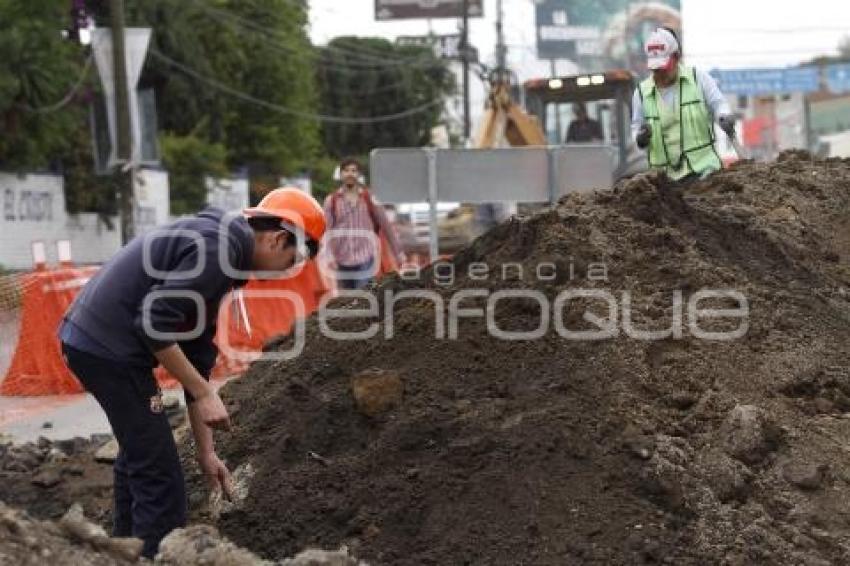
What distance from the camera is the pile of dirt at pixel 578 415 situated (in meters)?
5.06

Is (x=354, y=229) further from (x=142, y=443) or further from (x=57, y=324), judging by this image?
(x=142, y=443)

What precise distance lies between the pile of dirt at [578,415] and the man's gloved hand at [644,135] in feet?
5.58

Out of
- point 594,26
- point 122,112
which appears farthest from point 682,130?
point 594,26

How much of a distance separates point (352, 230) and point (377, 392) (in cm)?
553

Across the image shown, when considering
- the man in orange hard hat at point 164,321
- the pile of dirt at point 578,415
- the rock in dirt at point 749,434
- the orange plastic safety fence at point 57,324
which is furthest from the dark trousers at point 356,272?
the rock in dirt at point 749,434

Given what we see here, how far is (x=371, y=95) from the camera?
203 ft

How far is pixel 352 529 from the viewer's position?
5.41 m

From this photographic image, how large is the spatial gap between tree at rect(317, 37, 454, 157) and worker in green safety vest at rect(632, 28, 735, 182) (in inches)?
2040

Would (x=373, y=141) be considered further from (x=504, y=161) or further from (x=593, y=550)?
(x=593, y=550)

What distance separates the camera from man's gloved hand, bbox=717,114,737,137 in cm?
889

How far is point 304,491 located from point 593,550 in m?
1.36

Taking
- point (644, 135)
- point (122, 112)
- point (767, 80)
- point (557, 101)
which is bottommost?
point (644, 135)

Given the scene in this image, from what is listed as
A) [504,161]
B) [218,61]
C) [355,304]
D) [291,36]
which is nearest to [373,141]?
[291,36]

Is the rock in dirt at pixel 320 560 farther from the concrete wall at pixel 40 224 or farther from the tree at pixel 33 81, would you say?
the tree at pixel 33 81
